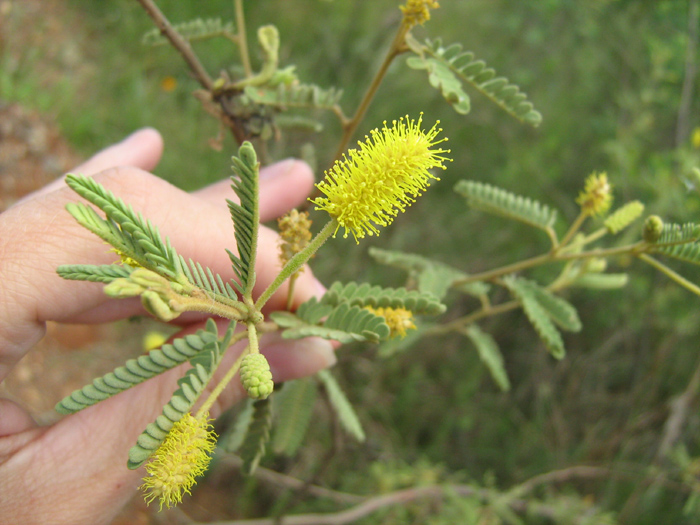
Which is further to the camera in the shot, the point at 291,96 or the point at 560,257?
the point at 560,257

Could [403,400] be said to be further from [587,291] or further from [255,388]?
[255,388]

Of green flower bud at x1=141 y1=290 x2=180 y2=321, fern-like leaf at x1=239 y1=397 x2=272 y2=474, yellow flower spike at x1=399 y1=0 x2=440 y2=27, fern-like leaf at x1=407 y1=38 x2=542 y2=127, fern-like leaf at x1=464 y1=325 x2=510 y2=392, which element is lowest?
fern-like leaf at x1=239 y1=397 x2=272 y2=474

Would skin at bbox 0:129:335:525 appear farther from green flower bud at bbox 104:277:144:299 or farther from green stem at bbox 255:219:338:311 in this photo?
green flower bud at bbox 104:277:144:299

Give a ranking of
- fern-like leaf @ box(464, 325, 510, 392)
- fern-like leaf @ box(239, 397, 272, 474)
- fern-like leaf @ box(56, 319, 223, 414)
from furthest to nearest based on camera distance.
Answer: fern-like leaf @ box(464, 325, 510, 392) → fern-like leaf @ box(239, 397, 272, 474) → fern-like leaf @ box(56, 319, 223, 414)

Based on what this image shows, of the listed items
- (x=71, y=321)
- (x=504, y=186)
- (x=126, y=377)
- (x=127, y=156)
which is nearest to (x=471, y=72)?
(x=126, y=377)

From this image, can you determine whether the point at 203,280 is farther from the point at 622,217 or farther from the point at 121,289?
the point at 622,217

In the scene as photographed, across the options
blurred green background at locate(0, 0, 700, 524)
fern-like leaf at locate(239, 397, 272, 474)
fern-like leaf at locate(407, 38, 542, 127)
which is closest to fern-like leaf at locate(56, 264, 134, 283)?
fern-like leaf at locate(239, 397, 272, 474)
